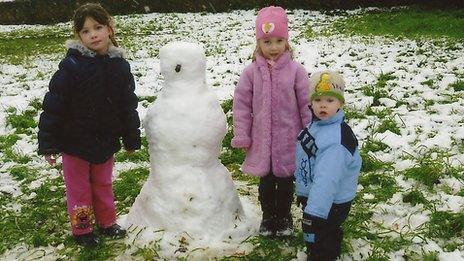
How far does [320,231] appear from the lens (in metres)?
3.00

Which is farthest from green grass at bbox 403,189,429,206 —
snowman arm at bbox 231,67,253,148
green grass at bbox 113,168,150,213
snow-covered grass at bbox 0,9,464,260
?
green grass at bbox 113,168,150,213

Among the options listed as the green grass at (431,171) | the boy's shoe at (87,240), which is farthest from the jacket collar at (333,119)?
the boy's shoe at (87,240)

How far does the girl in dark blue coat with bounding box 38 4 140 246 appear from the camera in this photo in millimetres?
3289

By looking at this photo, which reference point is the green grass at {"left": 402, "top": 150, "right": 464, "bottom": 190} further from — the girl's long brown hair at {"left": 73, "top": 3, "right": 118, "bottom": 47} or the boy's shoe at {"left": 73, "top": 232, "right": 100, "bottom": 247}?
the girl's long brown hair at {"left": 73, "top": 3, "right": 118, "bottom": 47}

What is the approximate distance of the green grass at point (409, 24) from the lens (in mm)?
11195

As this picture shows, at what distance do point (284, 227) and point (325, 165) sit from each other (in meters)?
0.95

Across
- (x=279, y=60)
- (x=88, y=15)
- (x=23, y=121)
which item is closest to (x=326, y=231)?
(x=279, y=60)

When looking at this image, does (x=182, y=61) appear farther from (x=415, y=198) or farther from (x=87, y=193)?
(x=415, y=198)

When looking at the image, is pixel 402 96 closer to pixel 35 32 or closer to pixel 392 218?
pixel 392 218

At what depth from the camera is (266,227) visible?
3637mm

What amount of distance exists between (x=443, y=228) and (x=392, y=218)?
1.25 feet

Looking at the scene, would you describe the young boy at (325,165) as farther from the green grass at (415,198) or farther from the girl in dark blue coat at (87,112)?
the girl in dark blue coat at (87,112)

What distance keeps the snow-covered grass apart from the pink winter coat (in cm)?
55

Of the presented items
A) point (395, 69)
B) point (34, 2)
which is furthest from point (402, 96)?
point (34, 2)
